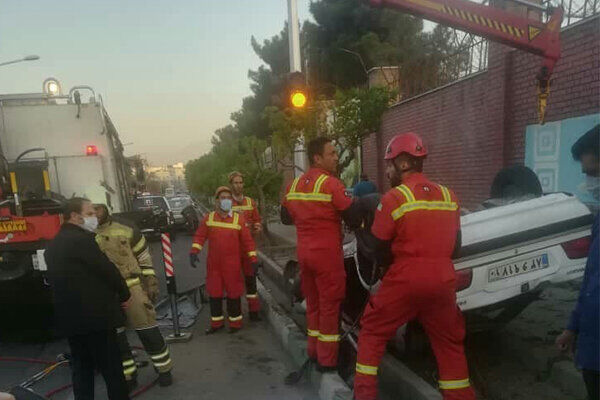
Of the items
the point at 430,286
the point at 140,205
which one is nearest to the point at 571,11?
the point at 430,286

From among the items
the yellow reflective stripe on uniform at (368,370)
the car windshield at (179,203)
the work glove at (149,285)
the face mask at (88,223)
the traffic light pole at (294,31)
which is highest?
the traffic light pole at (294,31)

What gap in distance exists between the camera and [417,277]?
2.89 meters

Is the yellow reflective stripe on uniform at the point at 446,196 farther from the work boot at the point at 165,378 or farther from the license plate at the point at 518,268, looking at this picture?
the work boot at the point at 165,378

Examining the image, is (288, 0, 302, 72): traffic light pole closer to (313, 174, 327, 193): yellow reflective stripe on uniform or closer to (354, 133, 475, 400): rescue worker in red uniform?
(313, 174, 327, 193): yellow reflective stripe on uniform

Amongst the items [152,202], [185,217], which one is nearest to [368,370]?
[152,202]

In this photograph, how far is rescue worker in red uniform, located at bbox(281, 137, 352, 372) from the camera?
3900 mm

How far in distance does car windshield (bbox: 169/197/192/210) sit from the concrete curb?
14329 mm

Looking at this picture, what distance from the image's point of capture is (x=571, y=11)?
22.0ft

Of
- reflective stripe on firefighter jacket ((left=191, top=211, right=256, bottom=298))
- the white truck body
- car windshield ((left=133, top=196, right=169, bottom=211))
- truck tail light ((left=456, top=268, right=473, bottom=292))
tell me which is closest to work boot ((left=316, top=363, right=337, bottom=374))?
truck tail light ((left=456, top=268, right=473, bottom=292))

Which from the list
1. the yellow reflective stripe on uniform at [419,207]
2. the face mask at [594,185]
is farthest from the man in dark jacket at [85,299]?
the face mask at [594,185]

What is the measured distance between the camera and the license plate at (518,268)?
3.38 metres

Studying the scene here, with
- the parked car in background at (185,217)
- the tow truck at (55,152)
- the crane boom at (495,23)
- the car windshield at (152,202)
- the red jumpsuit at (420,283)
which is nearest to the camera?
the red jumpsuit at (420,283)

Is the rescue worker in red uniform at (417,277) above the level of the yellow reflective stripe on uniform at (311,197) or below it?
below

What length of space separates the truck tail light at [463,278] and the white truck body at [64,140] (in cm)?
623
